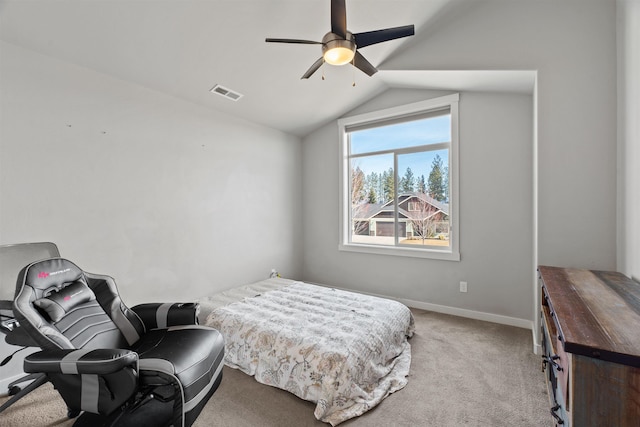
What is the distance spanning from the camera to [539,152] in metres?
2.33

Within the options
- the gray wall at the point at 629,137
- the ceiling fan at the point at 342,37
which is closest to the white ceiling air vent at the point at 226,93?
the ceiling fan at the point at 342,37

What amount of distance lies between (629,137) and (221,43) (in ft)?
10.4

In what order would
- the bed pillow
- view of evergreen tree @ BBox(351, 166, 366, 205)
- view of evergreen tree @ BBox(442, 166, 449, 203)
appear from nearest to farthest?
1. the bed pillow
2. view of evergreen tree @ BBox(442, 166, 449, 203)
3. view of evergreen tree @ BBox(351, 166, 366, 205)

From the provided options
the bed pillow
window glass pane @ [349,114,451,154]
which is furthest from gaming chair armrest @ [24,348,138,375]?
window glass pane @ [349,114,451,154]

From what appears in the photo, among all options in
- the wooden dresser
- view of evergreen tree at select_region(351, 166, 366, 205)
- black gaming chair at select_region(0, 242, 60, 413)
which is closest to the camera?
the wooden dresser

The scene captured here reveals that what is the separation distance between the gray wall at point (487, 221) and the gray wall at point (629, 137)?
3.23 feet

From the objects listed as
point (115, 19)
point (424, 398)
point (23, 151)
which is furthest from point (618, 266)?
point (23, 151)

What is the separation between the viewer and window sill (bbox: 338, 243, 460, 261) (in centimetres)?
348

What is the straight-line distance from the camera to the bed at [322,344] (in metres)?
1.83

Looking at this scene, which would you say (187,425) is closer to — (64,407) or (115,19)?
(64,407)

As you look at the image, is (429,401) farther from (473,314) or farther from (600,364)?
(473,314)

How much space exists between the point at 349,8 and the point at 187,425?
125 inches

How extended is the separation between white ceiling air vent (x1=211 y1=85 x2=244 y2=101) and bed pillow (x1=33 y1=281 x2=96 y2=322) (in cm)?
224

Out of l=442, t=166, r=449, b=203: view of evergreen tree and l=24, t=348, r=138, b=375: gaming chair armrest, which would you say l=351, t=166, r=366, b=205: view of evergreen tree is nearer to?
l=442, t=166, r=449, b=203: view of evergreen tree
